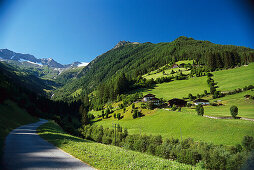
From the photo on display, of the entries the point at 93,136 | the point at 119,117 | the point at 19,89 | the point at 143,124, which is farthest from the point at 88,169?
the point at 119,117

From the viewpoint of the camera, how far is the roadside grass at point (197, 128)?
115ft

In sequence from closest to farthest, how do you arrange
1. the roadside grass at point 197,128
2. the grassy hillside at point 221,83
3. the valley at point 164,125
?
the valley at point 164,125 → the roadside grass at point 197,128 → the grassy hillside at point 221,83

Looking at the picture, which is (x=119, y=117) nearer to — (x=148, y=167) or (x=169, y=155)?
(x=169, y=155)

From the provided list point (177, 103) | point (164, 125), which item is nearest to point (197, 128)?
point (164, 125)

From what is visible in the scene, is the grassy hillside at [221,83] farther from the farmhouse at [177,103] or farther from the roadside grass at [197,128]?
the roadside grass at [197,128]

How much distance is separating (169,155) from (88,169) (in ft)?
95.3

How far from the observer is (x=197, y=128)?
43250 millimetres

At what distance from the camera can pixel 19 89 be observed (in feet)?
18.0

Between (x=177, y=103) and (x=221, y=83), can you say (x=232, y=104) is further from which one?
(x=221, y=83)

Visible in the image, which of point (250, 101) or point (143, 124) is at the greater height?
point (250, 101)

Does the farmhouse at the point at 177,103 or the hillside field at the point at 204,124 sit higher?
the farmhouse at the point at 177,103

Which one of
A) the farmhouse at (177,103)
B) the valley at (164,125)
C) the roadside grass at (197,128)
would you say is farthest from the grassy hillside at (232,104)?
the farmhouse at (177,103)

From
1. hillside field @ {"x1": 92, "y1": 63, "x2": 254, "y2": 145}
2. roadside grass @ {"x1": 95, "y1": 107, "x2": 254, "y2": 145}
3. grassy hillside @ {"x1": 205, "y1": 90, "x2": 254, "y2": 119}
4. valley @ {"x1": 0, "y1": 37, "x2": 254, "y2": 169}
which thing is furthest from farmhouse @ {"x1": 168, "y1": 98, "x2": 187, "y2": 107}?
roadside grass @ {"x1": 95, "y1": 107, "x2": 254, "y2": 145}

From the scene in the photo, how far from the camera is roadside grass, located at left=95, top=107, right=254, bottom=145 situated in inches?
1384
